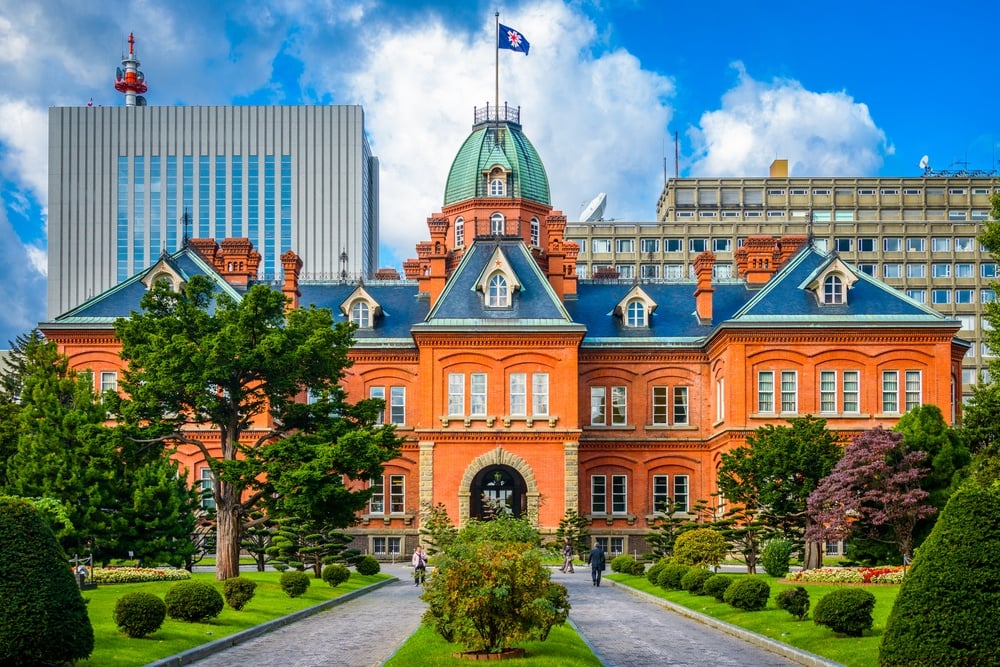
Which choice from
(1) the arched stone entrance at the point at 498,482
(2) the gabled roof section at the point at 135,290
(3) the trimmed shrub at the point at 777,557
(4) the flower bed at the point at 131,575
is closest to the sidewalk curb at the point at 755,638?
(3) the trimmed shrub at the point at 777,557

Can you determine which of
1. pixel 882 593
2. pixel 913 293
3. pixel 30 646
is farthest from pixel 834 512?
pixel 913 293

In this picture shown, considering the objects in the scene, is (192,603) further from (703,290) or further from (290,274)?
(703,290)

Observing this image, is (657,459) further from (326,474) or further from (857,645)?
(857,645)

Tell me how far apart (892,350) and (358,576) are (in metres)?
26.6

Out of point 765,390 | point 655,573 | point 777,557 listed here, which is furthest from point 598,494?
point 777,557

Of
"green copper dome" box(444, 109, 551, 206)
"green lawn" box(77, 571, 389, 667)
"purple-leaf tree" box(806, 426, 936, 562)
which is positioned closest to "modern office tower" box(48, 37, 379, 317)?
"green copper dome" box(444, 109, 551, 206)

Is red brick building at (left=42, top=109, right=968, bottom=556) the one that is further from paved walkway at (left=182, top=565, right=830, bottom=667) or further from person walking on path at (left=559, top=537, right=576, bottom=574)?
paved walkway at (left=182, top=565, right=830, bottom=667)

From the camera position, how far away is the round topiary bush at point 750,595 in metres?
27.9

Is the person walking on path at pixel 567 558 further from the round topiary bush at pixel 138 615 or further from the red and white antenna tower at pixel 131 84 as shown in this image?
the red and white antenna tower at pixel 131 84

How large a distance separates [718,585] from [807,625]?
21.0 feet

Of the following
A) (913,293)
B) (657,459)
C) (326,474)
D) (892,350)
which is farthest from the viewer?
(913,293)

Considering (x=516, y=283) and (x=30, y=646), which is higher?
(x=516, y=283)

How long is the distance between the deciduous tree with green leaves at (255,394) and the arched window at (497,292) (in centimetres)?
1720

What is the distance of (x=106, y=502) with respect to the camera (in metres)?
37.6
